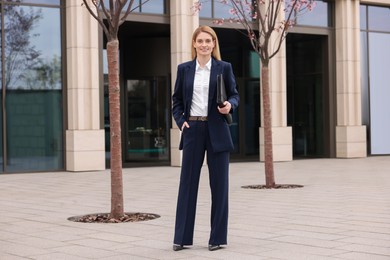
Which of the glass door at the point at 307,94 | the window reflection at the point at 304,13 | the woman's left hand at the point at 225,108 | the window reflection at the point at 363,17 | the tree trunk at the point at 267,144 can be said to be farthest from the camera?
the window reflection at the point at 363,17

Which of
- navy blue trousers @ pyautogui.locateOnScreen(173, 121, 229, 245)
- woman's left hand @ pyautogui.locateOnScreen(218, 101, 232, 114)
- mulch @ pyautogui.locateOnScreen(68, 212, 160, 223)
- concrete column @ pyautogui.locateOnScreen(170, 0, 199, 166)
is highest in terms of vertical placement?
concrete column @ pyautogui.locateOnScreen(170, 0, 199, 166)

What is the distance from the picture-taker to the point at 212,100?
605 cm

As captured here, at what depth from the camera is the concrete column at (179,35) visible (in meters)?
18.7

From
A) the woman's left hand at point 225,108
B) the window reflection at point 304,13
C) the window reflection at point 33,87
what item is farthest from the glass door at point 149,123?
the woman's left hand at point 225,108

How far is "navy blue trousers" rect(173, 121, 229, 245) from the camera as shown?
6.02m

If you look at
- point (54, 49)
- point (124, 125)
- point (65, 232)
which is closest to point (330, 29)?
point (124, 125)

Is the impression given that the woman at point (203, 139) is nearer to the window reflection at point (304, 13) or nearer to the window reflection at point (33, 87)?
the window reflection at point (33, 87)

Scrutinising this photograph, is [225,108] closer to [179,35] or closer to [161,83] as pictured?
[179,35]

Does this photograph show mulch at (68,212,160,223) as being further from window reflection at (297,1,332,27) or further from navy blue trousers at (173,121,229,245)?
window reflection at (297,1,332,27)

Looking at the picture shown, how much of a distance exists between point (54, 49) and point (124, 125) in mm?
4060

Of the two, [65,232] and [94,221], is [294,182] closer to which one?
[94,221]

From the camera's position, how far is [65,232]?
24.0ft

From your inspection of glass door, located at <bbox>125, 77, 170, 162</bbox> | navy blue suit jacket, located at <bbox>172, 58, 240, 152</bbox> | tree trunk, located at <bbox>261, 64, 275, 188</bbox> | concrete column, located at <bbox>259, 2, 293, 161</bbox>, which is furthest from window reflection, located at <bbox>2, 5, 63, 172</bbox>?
navy blue suit jacket, located at <bbox>172, 58, 240, 152</bbox>

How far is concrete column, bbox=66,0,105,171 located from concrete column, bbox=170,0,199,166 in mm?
2298
